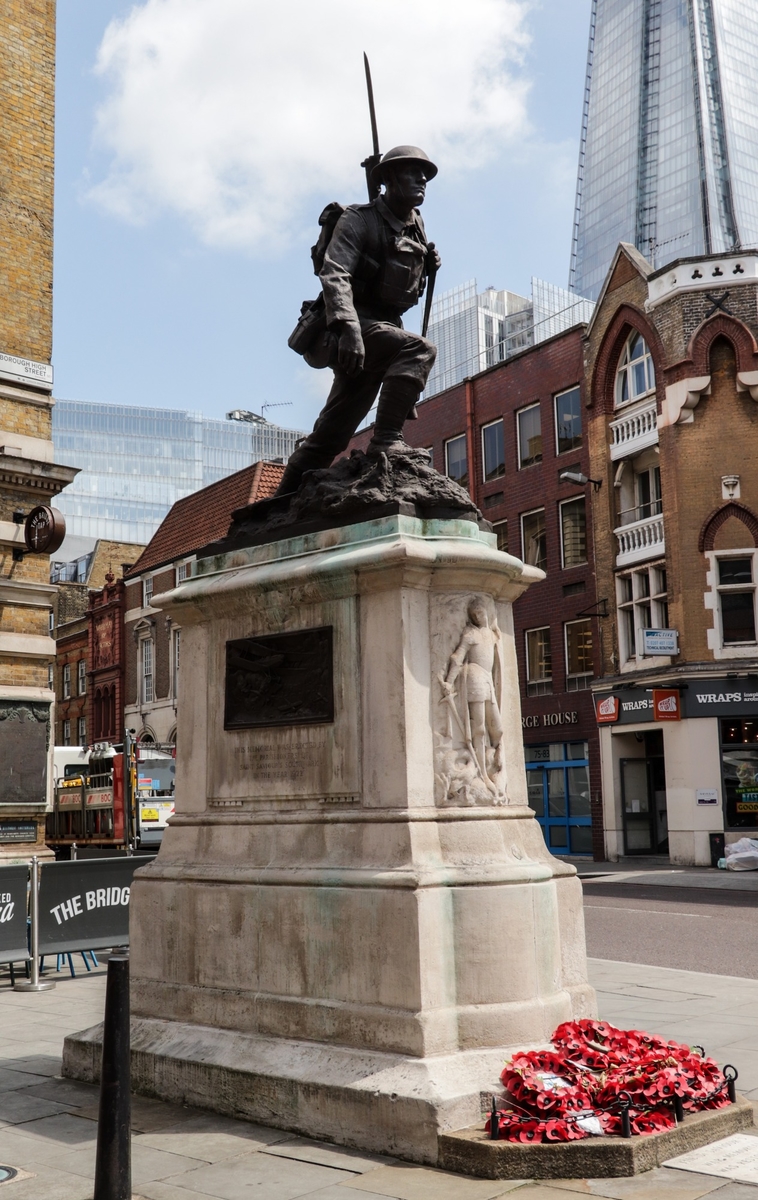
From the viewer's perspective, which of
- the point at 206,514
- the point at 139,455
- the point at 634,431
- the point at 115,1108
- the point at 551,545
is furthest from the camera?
the point at 139,455

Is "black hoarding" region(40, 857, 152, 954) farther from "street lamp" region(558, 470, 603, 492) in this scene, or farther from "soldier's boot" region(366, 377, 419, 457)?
"street lamp" region(558, 470, 603, 492)

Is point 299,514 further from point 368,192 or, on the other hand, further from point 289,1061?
point 289,1061

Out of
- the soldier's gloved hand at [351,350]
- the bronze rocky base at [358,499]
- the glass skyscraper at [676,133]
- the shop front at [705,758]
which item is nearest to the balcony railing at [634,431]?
the shop front at [705,758]

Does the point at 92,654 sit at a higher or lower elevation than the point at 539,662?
higher

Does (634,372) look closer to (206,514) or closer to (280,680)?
(206,514)

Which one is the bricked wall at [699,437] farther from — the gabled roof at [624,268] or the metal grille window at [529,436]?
the metal grille window at [529,436]

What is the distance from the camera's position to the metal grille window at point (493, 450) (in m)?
39.5

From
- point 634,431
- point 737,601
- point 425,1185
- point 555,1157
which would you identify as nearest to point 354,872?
point 425,1185

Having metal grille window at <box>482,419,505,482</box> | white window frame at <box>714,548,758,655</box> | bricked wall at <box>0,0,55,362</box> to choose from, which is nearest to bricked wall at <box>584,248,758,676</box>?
white window frame at <box>714,548,758,655</box>

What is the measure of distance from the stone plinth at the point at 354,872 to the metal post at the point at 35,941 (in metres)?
5.03

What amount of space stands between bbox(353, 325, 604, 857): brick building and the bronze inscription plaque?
27665mm

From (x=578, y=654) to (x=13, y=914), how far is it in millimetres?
25225

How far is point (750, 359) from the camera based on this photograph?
30.9m

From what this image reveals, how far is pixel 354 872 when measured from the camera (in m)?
6.00
